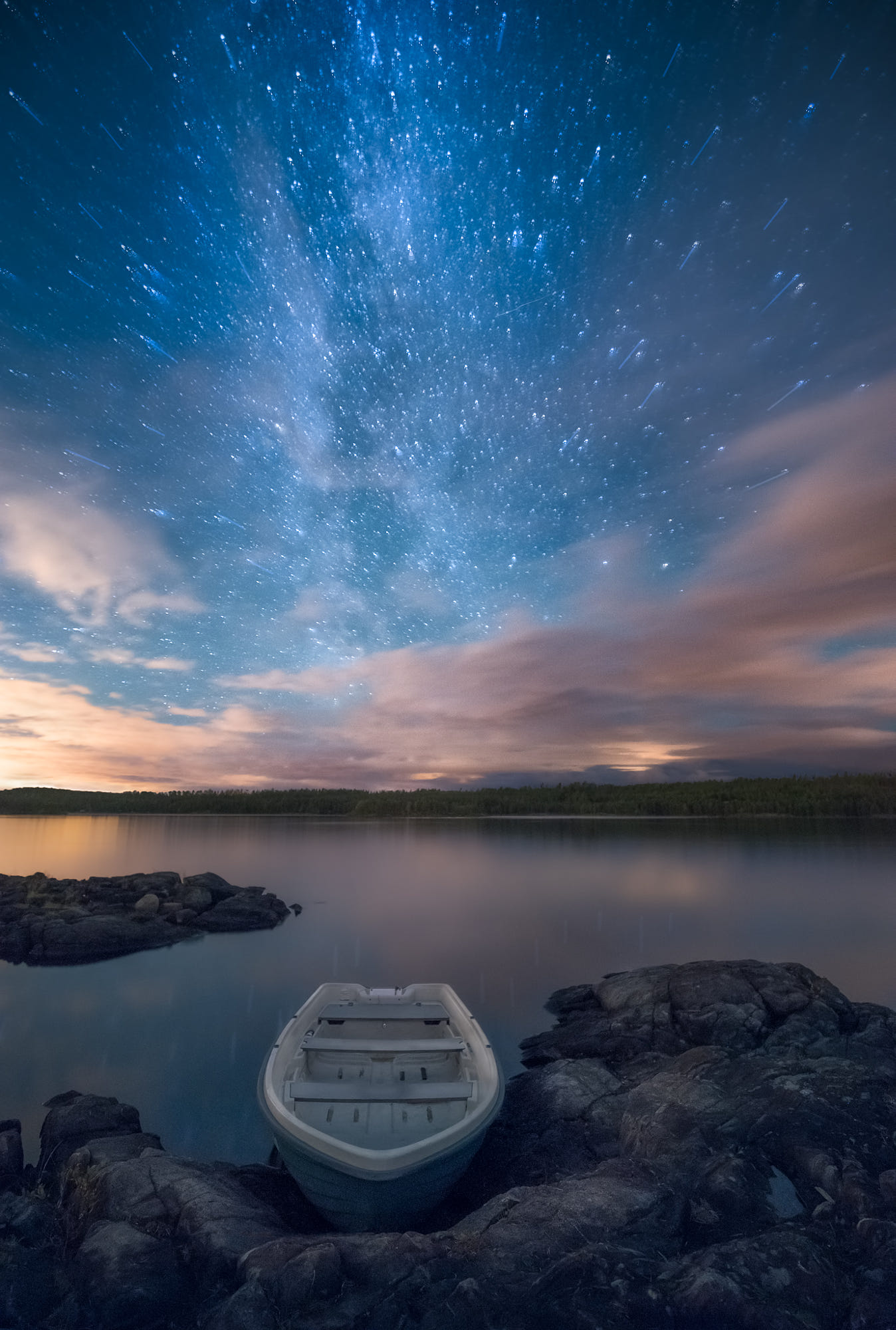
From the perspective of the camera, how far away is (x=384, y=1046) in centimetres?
1095

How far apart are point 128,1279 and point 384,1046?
5.23 meters

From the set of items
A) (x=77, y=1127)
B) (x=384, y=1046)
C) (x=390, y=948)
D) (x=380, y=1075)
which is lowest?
(x=390, y=948)

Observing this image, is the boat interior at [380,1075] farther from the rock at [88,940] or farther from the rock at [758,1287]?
the rock at [88,940]

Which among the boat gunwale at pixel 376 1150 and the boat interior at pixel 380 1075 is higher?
the boat gunwale at pixel 376 1150

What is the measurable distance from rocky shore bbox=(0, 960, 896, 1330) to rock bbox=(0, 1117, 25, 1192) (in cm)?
3

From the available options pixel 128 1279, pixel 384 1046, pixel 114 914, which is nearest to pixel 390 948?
pixel 114 914

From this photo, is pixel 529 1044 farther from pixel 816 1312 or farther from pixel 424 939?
pixel 424 939

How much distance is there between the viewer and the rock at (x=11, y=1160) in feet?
29.9

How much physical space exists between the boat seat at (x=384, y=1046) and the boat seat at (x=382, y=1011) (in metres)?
1.87

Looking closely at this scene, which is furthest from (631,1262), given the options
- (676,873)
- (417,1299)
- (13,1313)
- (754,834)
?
(754,834)

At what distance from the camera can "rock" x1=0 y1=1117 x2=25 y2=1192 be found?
910 cm

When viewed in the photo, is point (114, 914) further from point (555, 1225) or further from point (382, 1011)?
point (555, 1225)

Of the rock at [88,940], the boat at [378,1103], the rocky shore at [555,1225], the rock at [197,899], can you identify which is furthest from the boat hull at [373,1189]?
the rock at [197,899]

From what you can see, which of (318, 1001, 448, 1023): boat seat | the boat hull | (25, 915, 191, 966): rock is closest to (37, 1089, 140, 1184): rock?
(318, 1001, 448, 1023): boat seat
